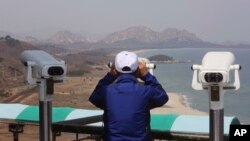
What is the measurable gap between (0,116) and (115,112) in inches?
61.3

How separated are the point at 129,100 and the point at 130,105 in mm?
27

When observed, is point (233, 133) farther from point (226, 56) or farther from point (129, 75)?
point (129, 75)

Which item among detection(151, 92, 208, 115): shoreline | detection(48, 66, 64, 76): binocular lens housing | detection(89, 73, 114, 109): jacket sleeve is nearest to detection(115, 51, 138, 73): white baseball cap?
detection(89, 73, 114, 109): jacket sleeve

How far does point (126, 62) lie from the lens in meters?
2.62

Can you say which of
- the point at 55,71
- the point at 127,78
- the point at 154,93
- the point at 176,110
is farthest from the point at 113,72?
the point at 176,110

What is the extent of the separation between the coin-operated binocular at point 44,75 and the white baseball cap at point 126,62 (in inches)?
18.6

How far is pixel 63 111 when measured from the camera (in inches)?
191

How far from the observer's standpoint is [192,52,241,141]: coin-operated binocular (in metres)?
2.46

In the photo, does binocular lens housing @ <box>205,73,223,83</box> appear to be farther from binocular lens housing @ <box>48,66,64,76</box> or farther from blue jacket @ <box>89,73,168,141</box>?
binocular lens housing @ <box>48,66,64,76</box>

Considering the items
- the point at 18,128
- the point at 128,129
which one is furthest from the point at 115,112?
the point at 18,128

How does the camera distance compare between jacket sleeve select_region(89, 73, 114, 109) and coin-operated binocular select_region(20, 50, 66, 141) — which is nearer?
jacket sleeve select_region(89, 73, 114, 109)

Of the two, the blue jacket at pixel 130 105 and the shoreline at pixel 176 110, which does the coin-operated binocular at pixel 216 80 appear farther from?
the shoreline at pixel 176 110

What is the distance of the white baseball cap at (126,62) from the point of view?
8.56 ft

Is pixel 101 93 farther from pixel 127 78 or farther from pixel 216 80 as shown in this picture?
pixel 216 80
